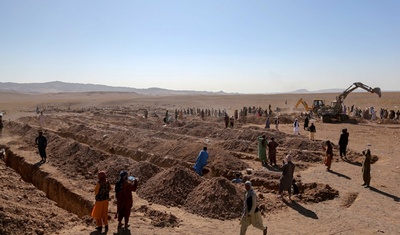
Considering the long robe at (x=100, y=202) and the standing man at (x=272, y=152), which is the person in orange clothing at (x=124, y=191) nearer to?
the long robe at (x=100, y=202)

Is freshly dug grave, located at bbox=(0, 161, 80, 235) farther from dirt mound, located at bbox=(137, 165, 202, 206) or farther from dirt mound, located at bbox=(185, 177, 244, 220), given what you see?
dirt mound, located at bbox=(185, 177, 244, 220)

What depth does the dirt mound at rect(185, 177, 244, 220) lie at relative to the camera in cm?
853

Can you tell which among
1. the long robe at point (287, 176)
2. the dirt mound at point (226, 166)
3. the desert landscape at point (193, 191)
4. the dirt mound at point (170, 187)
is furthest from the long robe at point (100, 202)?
the dirt mound at point (226, 166)

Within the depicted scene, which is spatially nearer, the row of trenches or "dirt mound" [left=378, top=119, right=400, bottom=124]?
the row of trenches

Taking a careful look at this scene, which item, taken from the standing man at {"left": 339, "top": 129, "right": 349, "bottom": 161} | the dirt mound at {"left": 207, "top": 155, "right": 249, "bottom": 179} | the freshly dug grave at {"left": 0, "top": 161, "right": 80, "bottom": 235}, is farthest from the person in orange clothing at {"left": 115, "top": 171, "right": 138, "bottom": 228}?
the standing man at {"left": 339, "top": 129, "right": 349, "bottom": 161}

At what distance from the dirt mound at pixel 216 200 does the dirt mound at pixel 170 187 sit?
13.5 inches

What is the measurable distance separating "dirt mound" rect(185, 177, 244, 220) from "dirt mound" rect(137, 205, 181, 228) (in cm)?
83

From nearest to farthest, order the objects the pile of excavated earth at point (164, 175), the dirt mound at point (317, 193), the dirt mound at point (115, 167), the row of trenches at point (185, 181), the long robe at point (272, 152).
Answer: the pile of excavated earth at point (164, 175), the row of trenches at point (185, 181), the dirt mound at point (317, 193), the dirt mound at point (115, 167), the long robe at point (272, 152)

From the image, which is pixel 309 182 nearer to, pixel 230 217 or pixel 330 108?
pixel 230 217

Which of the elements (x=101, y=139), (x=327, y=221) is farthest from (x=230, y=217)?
(x=101, y=139)

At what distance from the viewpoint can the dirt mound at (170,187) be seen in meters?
9.44

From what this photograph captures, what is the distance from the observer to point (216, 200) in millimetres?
8750

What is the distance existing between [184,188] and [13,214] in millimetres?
4209

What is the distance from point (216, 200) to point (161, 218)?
4.84ft
